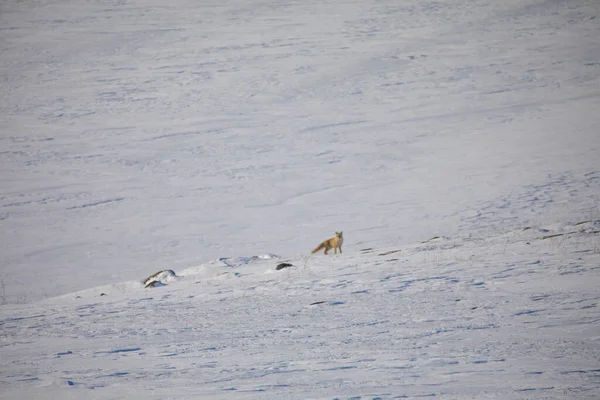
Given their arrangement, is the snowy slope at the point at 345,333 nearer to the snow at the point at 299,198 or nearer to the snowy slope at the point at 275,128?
the snow at the point at 299,198

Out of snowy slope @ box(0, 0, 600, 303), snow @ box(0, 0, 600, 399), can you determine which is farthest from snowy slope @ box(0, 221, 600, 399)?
snowy slope @ box(0, 0, 600, 303)

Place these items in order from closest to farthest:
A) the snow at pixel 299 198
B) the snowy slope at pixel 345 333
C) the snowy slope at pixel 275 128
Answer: the snowy slope at pixel 345 333 → the snow at pixel 299 198 → the snowy slope at pixel 275 128

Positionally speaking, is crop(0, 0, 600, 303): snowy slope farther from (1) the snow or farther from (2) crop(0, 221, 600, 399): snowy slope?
(2) crop(0, 221, 600, 399): snowy slope

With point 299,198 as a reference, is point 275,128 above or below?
above

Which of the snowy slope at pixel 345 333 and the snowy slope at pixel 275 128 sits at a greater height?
the snowy slope at pixel 275 128

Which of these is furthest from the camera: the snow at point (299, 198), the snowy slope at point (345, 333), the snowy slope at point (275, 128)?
the snowy slope at point (275, 128)

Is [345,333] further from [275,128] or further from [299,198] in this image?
[275,128]

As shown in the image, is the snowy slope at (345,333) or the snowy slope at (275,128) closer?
the snowy slope at (345,333)

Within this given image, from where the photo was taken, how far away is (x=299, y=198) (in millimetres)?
23781

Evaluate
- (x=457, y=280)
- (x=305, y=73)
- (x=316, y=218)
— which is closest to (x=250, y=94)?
(x=305, y=73)

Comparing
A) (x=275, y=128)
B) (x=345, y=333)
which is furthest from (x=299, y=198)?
(x=345, y=333)

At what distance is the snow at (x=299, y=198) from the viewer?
5266mm

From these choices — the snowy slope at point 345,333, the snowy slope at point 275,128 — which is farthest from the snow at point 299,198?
the snowy slope at point 275,128

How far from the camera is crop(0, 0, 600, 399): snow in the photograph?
5.27m
